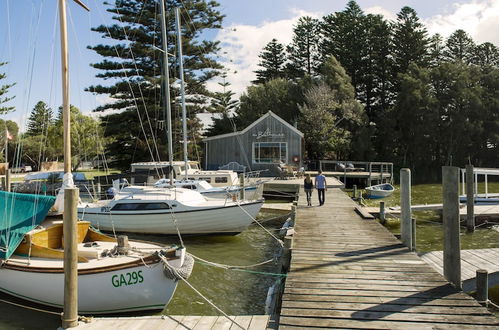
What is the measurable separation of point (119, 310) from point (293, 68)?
53.9m

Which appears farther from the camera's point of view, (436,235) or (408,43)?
(408,43)

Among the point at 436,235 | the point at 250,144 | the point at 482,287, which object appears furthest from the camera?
the point at 250,144

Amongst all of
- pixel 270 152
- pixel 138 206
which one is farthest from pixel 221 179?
pixel 270 152

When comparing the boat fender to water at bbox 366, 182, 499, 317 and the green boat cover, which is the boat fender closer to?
the green boat cover

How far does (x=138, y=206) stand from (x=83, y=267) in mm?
7657

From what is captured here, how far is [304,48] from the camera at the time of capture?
195ft

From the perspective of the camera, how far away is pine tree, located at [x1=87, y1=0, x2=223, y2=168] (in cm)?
3919

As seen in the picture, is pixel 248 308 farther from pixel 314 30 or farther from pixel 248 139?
pixel 314 30

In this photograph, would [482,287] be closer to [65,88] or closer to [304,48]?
[65,88]

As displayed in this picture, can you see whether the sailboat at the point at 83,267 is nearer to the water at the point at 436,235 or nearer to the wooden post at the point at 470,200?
the water at the point at 436,235

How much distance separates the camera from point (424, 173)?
47.6m

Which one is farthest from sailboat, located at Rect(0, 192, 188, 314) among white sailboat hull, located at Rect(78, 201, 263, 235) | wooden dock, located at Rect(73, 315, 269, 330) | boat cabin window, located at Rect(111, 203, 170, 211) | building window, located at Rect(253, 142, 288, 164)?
building window, located at Rect(253, 142, 288, 164)

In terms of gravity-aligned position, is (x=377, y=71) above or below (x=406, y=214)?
above

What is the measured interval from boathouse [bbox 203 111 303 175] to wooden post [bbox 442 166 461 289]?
25.8 metres
